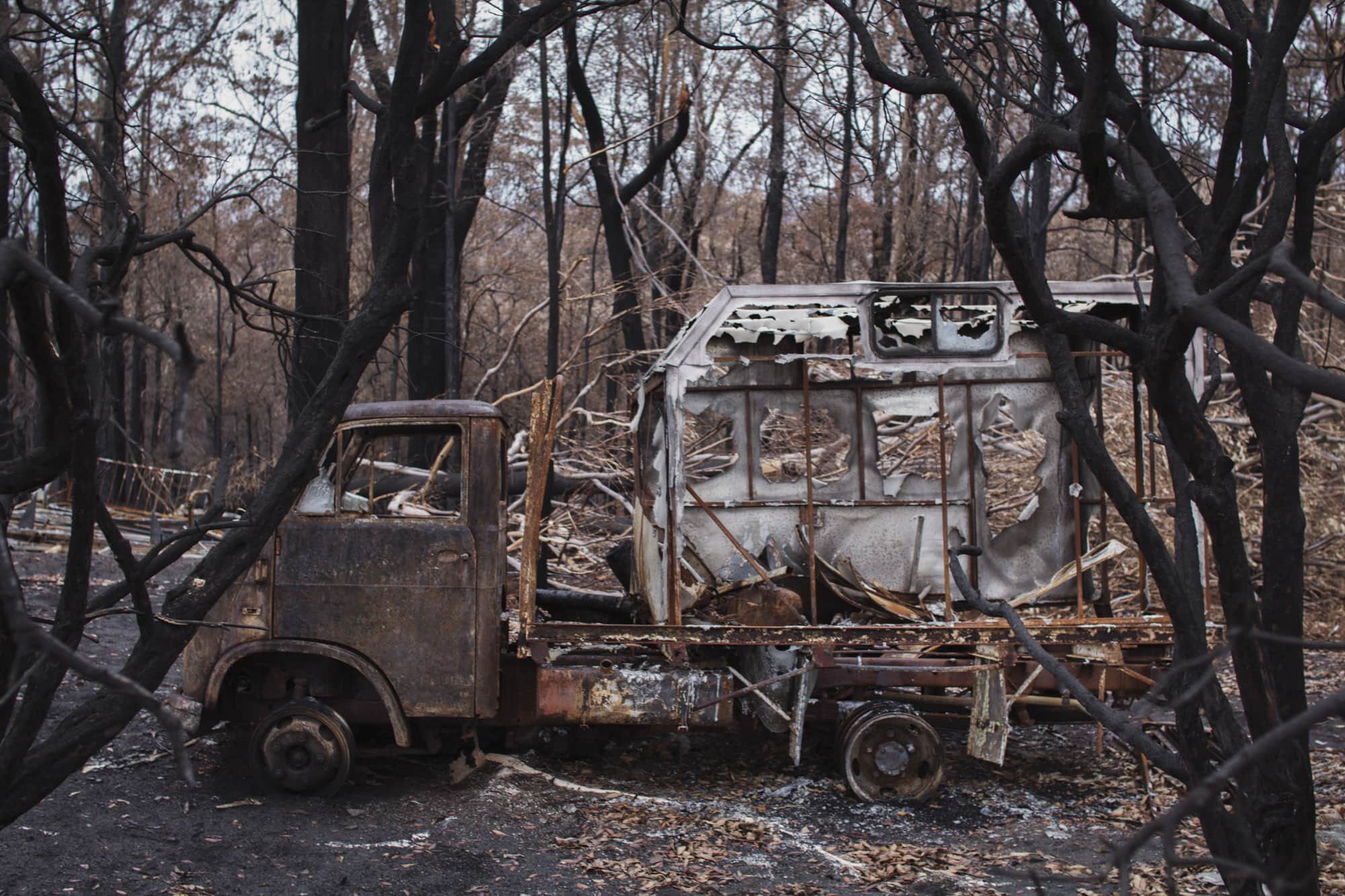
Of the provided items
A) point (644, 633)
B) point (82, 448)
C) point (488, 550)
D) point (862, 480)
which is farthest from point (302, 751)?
point (862, 480)

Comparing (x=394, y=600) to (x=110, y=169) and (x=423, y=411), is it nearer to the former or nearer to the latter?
(x=423, y=411)

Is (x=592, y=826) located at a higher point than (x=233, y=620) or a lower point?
lower

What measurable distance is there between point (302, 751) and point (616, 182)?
41.6 feet

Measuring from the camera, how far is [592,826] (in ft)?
22.9

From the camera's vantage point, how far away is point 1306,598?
13.1 meters

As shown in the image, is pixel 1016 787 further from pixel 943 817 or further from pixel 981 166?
pixel 981 166

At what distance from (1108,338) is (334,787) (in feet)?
19.5

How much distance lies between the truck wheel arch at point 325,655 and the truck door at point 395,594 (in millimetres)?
48

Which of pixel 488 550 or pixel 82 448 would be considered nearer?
pixel 82 448

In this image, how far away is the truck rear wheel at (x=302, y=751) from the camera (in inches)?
284

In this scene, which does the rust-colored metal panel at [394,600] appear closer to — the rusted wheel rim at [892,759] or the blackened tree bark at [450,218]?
the rusted wheel rim at [892,759]

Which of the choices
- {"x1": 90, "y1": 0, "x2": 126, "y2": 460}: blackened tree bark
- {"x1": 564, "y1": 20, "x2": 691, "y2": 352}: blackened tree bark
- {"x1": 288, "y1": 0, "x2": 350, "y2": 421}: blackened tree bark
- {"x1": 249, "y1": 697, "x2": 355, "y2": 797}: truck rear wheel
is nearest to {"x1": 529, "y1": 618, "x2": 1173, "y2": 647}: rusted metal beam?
{"x1": 249, "y1": 697, "x2": 355, "y2": 797}: truck rear wheel

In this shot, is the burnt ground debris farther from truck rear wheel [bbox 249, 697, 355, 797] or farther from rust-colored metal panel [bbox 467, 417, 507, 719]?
rust-colored metal panel [bbox 467, 417, 507, 719]

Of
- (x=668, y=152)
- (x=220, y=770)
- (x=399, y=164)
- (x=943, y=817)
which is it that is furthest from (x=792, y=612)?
(x=668, y=152)
